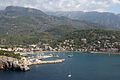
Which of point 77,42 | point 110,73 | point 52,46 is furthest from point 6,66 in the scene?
point 77,42

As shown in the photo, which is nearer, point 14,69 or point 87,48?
point 14,69

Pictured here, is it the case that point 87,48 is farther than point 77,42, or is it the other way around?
point 77,42

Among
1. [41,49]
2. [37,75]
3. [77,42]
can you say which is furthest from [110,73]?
[77,42]

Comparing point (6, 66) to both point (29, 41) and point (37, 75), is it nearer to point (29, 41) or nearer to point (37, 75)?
point (37, 75)

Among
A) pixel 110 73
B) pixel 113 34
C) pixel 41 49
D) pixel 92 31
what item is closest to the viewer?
pixel 110 73

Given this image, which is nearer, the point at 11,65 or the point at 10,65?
the point at 11,65

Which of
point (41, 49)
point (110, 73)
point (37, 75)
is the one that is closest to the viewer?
point (37, 75)

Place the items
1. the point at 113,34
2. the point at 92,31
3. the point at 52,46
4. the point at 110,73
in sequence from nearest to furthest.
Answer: the point at 110,73 → the point at 52,46 → the point at 113,34 → the point at 92,31

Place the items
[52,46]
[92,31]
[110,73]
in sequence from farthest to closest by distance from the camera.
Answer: [92,31], [52,46], [110,73]

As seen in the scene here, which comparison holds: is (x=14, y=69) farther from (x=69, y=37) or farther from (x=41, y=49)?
(x=69, y=37)
